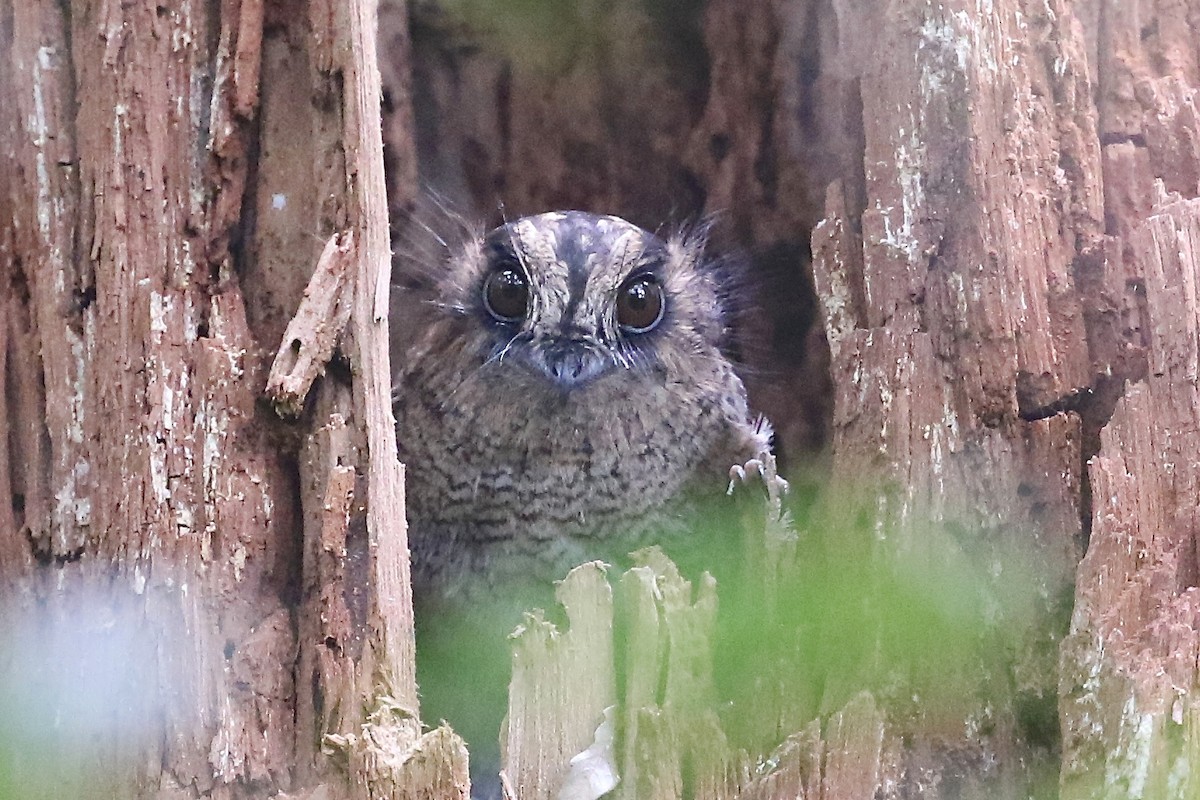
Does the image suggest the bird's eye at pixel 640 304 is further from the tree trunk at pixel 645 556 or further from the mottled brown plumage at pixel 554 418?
the tree trunk at pixel 645 556

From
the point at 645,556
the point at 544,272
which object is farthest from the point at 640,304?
the point at 645,556

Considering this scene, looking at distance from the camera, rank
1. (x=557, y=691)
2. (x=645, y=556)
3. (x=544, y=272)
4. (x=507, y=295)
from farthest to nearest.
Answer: (x=507, y=295) < (x=544, y=272) < (x=645, y=556) < (x=557, y=691)

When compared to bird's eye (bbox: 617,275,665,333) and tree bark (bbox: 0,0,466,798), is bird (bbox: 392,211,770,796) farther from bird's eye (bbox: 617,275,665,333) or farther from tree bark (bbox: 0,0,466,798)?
tree bark (bbox: 0,0,466,798)

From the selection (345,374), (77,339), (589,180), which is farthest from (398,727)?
(589,180)

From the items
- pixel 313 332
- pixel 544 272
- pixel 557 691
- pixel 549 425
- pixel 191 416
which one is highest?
pixel 544 272

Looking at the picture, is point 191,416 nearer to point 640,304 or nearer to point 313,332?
point 313,332

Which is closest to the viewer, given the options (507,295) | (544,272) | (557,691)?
(557,691)

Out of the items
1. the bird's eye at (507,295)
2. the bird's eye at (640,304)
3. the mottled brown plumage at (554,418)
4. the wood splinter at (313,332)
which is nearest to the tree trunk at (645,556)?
Result: the wood splinter at (313,332)

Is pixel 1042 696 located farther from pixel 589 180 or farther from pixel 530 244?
pixel 589 180
